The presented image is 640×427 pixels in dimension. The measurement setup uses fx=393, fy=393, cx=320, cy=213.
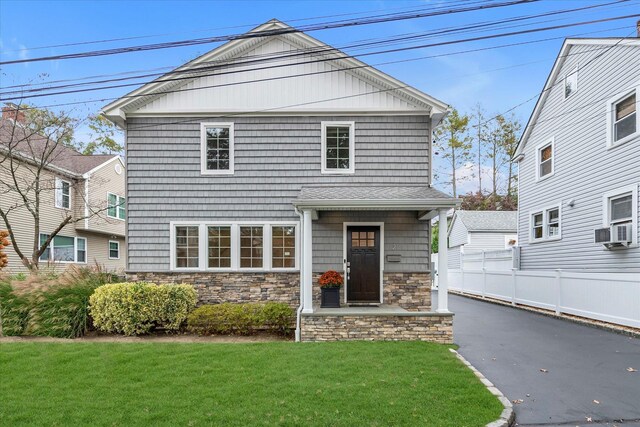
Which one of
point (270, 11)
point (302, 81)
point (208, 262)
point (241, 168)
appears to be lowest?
point (208, 262)

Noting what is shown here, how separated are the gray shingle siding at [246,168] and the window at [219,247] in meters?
0.35

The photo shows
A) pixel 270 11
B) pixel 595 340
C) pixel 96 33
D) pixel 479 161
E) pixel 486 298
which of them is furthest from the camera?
pixel 479 161

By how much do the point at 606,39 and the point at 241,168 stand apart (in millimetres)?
10471

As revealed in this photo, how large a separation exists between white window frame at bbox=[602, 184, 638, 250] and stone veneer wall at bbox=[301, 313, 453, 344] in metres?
5.57

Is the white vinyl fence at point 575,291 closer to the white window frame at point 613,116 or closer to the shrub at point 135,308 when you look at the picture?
the white window frame at point 613,116

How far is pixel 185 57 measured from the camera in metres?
17.2

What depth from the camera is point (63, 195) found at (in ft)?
55.1

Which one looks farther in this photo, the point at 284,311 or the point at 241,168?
the point at 241,168

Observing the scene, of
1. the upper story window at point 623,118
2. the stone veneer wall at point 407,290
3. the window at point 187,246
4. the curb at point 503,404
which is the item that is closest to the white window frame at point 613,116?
the upper story window at point 623,118

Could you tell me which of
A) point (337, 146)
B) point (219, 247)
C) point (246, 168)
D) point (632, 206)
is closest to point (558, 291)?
point (632, 206)

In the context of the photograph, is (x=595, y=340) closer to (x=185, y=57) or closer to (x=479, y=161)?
(x=185, y=57)

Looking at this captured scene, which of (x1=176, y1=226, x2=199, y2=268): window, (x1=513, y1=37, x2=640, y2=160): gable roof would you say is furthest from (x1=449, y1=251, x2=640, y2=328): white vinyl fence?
(x1=176, y1=226, x2=199, y2=268): window

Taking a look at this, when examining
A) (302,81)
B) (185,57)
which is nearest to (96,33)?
(302,81)

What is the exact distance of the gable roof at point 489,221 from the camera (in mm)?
21234
